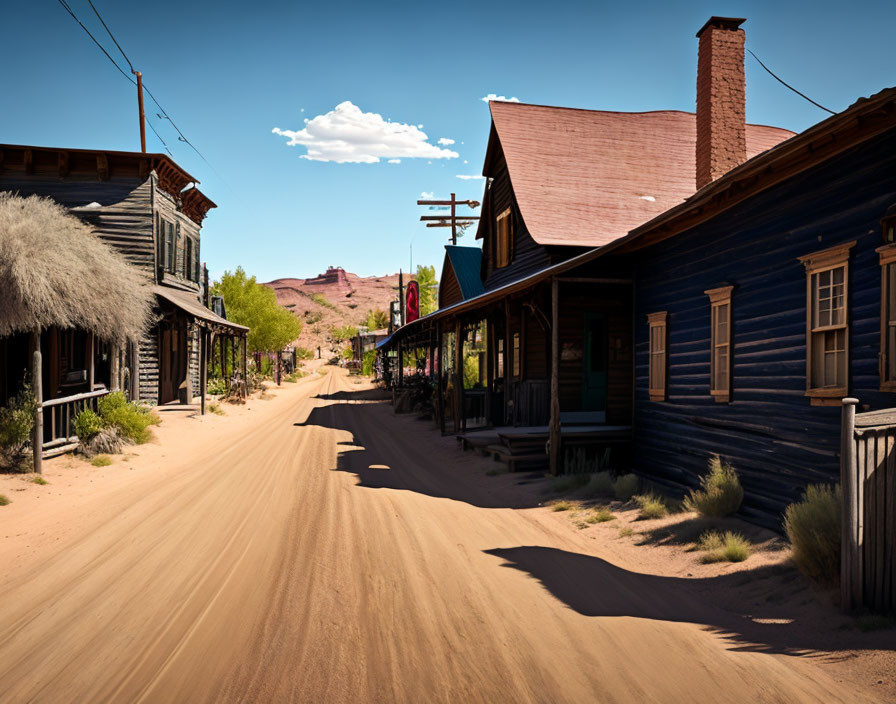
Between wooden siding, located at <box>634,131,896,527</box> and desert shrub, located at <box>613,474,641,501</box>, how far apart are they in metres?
0.98

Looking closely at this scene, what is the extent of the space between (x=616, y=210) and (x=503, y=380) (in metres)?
5.64

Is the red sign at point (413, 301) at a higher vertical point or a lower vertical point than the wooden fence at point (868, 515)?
higher

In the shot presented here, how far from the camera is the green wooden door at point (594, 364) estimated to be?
15211 mm

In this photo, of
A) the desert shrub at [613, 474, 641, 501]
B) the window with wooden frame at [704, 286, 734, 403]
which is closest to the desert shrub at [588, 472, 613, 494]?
the desert shrub at [613, 474, 641, 501]

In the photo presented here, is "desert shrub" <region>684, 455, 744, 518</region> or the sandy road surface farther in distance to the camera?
"desert shrub" <region>684, 455, 744, 518</region>

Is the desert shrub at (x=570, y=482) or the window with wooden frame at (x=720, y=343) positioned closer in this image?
the window with wooden frame at (x=720, y=343)

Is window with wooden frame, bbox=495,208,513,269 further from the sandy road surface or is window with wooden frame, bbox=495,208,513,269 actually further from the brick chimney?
the sandy road surface

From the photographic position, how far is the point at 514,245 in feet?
59.7

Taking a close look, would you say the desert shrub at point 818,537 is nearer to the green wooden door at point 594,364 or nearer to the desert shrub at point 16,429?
the green wooden door at point 594,364

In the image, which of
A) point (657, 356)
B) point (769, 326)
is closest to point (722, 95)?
point (657, 356)

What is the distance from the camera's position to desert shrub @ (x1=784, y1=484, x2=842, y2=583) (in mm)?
5328

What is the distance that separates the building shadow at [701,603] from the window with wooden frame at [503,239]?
12803 millimetres

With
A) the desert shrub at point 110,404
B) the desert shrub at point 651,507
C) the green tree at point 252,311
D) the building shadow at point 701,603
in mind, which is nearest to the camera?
the building shadow at point 701,603

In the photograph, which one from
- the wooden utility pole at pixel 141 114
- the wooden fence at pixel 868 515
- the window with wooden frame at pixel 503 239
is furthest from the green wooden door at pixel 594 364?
the wooden utility pole at pixel 141 114
